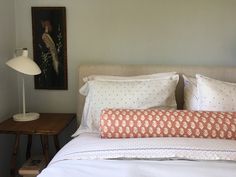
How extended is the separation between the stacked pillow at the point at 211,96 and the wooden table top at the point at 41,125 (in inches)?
38.9

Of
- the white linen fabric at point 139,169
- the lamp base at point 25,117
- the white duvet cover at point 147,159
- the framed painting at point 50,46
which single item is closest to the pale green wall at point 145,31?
the framed painting at point 50,46

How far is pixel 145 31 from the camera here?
2.49 meters

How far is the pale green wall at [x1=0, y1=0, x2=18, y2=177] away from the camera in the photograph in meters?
2.41

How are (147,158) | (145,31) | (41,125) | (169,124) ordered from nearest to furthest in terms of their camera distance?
(147,158) → (169,124) → (41,125) → (145,31)

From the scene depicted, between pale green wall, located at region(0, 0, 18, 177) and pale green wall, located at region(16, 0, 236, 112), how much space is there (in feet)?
0.33

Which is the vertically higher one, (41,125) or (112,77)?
(112,77)

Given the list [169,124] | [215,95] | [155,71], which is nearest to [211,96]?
[215,95]

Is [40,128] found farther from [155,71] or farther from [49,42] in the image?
[155,71]

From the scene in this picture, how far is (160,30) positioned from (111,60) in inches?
19.0

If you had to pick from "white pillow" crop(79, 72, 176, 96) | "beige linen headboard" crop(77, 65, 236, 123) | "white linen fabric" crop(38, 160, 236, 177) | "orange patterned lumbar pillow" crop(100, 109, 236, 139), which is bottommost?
"white linen fabric" crop(38, 160, 236, 177)

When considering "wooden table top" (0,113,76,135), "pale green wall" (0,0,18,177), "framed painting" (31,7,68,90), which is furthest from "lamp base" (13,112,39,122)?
"framed painting" (31,7,68,90)

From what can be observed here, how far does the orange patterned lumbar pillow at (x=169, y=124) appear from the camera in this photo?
1.81m

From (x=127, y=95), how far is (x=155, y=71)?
0.40 metres

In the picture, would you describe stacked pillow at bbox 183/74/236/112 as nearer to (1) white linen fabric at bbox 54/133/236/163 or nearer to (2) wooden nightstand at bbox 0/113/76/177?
(1) white linen fabric at bbox 54/133/236/163
